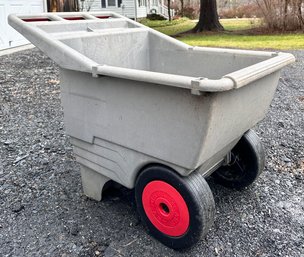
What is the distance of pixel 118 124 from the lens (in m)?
1.76

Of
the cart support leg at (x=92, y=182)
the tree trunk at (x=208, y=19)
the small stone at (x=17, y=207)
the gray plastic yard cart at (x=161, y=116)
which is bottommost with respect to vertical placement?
the small stone at (x=17, y=207)

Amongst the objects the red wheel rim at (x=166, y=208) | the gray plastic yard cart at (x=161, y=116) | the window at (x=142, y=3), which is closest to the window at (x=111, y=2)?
the window at (x=142, y=3)

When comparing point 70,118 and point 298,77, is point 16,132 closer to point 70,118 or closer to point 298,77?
point 70,118

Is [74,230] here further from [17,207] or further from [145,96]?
[145,96]

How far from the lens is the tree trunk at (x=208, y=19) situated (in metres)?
14.3

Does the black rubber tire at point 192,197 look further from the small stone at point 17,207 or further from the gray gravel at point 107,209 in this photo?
the small stone at point 17,207

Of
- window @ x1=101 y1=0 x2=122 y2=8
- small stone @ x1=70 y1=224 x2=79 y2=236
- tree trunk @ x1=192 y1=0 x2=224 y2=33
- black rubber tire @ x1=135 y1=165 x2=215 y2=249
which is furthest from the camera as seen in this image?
window @ x1=101 y1=0 x2=122 y2=8

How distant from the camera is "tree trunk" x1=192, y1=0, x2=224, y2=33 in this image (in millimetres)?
14319

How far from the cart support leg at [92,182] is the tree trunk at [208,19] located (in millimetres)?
12992

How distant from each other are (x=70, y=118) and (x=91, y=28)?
0.72 m

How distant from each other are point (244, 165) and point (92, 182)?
1.03 m

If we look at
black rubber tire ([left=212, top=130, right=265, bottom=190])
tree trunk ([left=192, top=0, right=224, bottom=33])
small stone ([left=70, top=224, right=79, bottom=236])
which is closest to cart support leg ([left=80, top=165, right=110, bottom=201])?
small stone ([left=70, top=224, right=79, bottom=236])

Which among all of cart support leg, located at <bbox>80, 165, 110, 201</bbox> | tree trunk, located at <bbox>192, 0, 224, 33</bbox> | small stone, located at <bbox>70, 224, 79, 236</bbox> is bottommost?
small stone, located at <bbox>70, 224, 79, 236</bbox>

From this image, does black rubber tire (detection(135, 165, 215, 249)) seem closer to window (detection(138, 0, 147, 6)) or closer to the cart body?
the cart body
